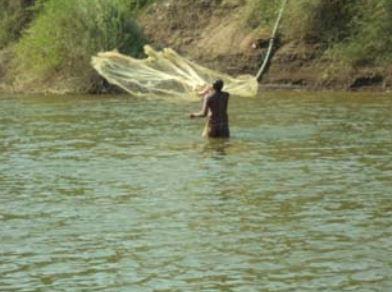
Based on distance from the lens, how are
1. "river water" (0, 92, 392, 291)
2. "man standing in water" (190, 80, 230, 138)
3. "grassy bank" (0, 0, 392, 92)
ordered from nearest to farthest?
"river water" (0, 92, 392, 291) → "man standing in water" (190, 80, 230, 138) → "grassy bank" (0, 0, 392, 92)

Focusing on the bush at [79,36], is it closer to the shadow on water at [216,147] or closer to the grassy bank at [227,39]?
the grassy bank at [227,39]

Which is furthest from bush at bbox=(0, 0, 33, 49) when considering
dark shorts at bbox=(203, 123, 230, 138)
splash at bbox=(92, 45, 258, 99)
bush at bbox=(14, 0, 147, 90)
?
dark shorts at bbox=(203, 123, 230, 138)

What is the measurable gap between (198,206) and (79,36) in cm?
2787

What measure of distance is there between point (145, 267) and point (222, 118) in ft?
38.3

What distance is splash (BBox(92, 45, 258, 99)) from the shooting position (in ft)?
89.8

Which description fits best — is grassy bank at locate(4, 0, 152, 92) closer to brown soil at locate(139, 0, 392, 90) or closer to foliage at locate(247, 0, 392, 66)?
brown soil at locate(139, 0, 392, 90)

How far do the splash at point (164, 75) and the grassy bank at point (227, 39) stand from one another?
12977 millimetres

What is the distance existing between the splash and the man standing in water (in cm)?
211

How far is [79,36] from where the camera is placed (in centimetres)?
4372

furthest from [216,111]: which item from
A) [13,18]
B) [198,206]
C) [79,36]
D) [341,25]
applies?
[13,18]

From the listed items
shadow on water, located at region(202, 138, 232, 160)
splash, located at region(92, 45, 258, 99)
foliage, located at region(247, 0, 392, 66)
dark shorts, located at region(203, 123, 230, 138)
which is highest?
foliage, located at region(247, 0, 392, 66)

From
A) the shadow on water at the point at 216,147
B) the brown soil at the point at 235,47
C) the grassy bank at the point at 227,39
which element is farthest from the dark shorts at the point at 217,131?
the grassy bank at the point at 227,39

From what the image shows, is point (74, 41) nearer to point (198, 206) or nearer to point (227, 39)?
point (227, 39)

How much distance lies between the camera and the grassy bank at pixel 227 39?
134 feet
